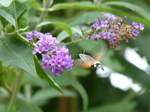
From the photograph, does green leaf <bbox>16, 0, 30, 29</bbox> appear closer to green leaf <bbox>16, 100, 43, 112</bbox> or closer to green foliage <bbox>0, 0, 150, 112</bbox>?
green foliage <bbox>0, 0, 150, 112</bbox>

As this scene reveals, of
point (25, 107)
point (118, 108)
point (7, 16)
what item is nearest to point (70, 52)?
point (25, 107)

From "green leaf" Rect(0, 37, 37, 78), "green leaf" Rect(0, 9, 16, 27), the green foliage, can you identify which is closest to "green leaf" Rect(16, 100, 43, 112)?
the green foliage

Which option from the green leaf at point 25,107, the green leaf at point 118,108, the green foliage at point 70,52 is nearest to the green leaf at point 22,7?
the green foliage at point 70,52

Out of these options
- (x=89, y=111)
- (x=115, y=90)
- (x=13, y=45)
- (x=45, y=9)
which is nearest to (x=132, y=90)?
(x=115, y=90)

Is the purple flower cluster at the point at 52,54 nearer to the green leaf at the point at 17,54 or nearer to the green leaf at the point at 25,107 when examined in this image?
the green leaf at the point at 17,54

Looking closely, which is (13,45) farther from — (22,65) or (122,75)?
(122,75)

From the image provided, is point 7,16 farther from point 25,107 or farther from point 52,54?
point 25,107

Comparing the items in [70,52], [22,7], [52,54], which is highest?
[70,52]
